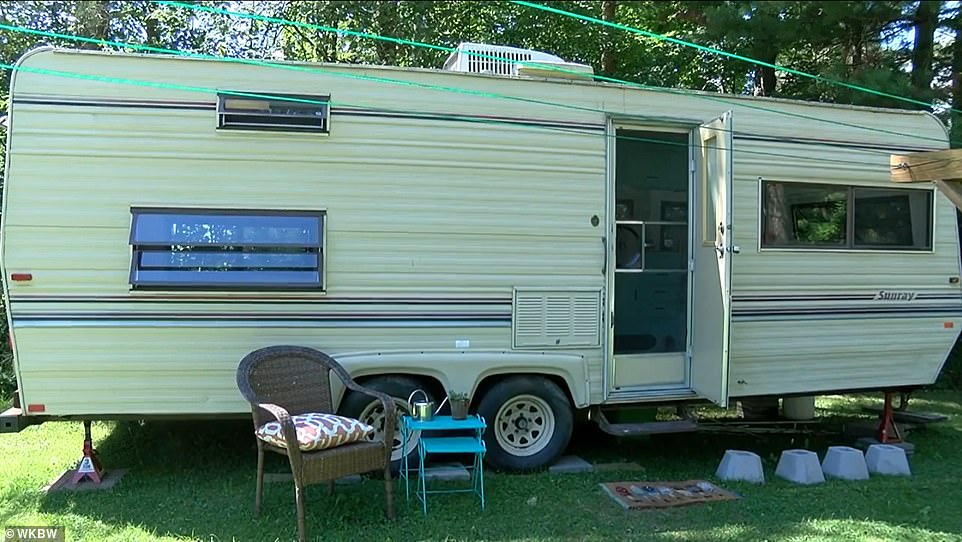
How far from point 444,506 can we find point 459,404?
71cm

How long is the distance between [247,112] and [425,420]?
2.37m

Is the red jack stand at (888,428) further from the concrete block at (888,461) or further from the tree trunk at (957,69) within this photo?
the tree trunk at (957,69)

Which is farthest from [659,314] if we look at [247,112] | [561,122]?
[247,112]

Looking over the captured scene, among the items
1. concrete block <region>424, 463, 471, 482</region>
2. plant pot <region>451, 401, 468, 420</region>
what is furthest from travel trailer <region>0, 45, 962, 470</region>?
concrete block <region>424, 463, 471, 482</region>

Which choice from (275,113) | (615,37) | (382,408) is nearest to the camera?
(275,113)

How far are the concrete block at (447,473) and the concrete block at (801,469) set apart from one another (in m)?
2.40

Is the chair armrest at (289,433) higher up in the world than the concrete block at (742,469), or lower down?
higher up

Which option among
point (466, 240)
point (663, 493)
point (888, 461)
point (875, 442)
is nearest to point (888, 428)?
point (875, 442)

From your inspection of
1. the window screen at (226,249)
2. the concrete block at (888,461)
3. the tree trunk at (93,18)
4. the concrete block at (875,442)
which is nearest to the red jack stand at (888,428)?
the concrete block at (875,442)

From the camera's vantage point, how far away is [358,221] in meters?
5.03

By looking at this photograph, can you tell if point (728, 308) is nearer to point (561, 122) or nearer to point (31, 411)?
point (561, 122)

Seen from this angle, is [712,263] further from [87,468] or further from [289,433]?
[87,468]

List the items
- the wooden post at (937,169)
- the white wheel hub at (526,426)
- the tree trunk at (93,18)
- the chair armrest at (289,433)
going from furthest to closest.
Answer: the tree trunk at (93,18)
the white wheel hub at (526,426)
the wooden post at (937,169)
the chair armrest at (289,433)

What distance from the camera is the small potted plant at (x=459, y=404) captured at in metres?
4.95
